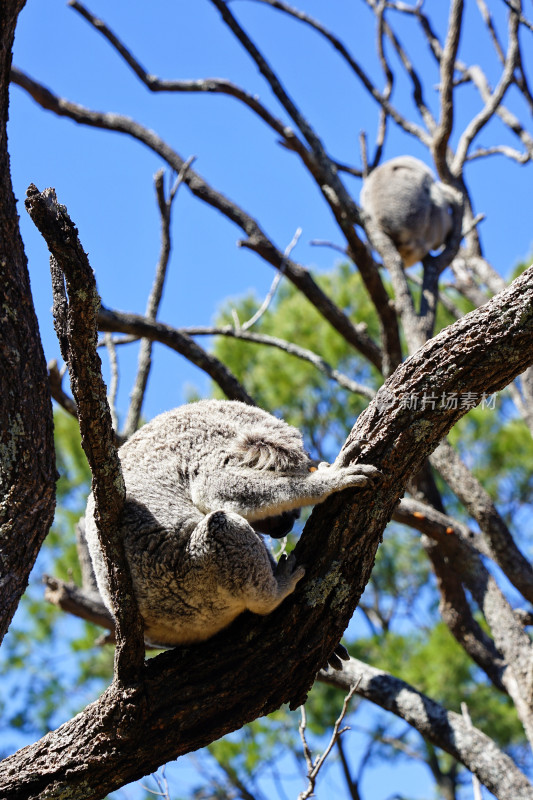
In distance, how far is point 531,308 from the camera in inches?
120

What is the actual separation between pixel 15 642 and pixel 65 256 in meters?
14.4

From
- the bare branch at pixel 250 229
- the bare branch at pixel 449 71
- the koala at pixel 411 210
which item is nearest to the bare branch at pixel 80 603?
the bare branch at pixel 250 229

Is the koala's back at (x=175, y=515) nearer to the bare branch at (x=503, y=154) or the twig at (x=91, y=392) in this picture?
the twig at (x=91, y=392)

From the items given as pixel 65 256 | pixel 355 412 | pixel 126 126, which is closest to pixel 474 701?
pixel 355 412

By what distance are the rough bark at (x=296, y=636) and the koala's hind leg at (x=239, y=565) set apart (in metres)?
0.11

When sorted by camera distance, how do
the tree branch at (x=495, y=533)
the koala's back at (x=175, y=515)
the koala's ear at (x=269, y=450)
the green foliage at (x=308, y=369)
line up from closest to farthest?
1. the koala's back at (x=175, y=515)
2. the koala's ear at (x=269, y=450)
3. the tree branch at (x=495, y=533)
4. the green foliage at (x=308, y=369)

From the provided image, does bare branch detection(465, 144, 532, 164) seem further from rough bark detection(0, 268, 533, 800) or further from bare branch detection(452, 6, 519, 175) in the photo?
rough bark detection(0, 268, 533, 800)

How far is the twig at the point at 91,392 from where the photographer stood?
92.0 inches

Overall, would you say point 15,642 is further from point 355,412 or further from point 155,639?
point 155,639

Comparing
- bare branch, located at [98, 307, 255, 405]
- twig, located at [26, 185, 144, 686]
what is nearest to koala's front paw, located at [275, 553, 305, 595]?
twig, located at [26, 185, 144, 686]

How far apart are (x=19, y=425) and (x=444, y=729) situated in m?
3.46

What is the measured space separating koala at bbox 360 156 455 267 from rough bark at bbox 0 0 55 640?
6459 mm

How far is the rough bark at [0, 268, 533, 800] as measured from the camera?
3002 mm

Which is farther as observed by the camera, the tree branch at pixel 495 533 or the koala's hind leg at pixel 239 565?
the tree branch at pixel 495 533
